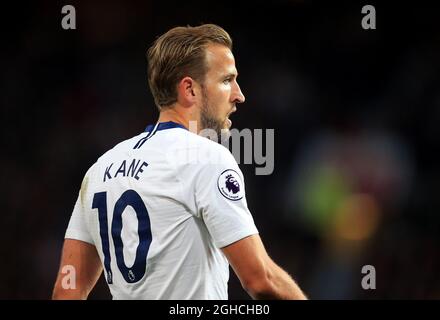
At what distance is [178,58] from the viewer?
9.77ft

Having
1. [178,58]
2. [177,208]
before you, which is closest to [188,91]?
[178,58]

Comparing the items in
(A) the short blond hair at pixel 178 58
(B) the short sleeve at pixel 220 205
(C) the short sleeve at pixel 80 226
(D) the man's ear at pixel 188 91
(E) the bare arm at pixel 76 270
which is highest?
(A) the short blond hair at pixel 178 58

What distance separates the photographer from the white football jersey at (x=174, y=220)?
2582 millimetres

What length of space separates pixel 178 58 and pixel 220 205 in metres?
0.75

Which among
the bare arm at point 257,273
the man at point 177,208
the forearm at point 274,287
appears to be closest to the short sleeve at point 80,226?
the man at point 177,208

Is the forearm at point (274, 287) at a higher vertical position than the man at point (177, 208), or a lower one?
lower

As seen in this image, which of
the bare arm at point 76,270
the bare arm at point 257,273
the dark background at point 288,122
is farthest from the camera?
the dark background at point 288,122

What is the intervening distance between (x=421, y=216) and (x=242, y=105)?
1965mm

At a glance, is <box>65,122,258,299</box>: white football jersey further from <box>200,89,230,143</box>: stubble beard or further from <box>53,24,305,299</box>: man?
<box>200,89,230,143</box>: stubble beard

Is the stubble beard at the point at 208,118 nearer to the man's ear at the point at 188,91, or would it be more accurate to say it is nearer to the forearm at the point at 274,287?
the man's ear at the point at 188,91

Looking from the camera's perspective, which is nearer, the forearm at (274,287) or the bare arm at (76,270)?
the forearm at (274,287)

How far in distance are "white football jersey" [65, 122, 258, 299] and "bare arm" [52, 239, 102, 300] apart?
0.66 feet

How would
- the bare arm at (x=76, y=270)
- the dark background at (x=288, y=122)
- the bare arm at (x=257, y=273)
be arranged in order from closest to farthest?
the bare arm at (x=257, y=273), the bare arm at (x=76, y=270), the dark background at (x=288, y=122)
